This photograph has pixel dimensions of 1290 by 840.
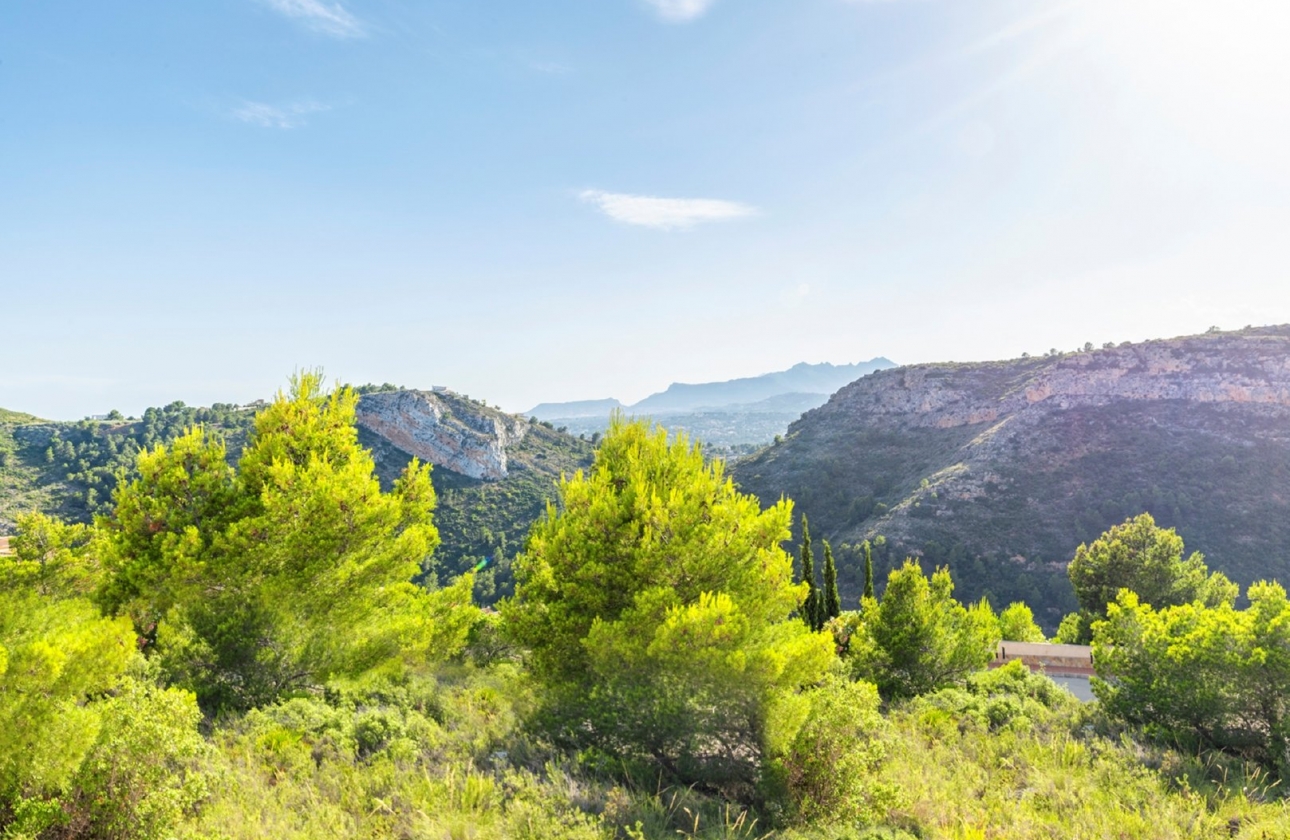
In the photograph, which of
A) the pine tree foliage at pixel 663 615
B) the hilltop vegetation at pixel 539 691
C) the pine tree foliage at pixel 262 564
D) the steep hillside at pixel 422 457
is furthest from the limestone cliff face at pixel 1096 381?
the pine tree foliage at pixel 262 564

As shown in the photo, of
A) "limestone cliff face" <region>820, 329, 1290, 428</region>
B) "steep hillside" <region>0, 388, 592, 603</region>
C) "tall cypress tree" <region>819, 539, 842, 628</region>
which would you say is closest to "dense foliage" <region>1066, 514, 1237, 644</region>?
"tall cypress tree" <region>819, 539, 842, 628</region>

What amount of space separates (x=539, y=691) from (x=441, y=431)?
76010 millimetres

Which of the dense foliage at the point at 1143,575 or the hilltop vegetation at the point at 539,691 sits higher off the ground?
the hilltop vegetation at the point at 539,691

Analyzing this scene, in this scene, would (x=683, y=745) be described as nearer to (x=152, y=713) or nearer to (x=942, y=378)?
(x=152, y=713)

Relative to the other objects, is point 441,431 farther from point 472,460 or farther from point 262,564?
point 262,564

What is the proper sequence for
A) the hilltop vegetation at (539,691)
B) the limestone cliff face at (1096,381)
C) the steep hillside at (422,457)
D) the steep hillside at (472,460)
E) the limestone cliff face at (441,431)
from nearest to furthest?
the hilltop vegetation at (539,691) < the steep hillside at (422,457) < the limestone cliff face at (1096,381) < the steep hillside at (472,460) < the limestone cliff face at (441,431)

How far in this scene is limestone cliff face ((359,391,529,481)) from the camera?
7969cm

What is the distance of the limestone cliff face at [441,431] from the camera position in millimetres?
79688

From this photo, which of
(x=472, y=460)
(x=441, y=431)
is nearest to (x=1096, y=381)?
(x=472, y=460)

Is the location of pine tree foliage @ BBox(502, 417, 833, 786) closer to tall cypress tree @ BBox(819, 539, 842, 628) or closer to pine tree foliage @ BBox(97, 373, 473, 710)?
pine tree foliage @ BBox(97, 373, 473, 710)

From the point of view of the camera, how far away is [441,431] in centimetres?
8162

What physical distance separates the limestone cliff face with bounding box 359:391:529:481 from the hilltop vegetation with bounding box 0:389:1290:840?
65639 mm

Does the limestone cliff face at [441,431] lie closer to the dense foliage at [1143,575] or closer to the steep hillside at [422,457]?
the steep hillside at [422,457]

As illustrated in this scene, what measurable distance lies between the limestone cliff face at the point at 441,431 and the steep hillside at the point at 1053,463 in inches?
1324
